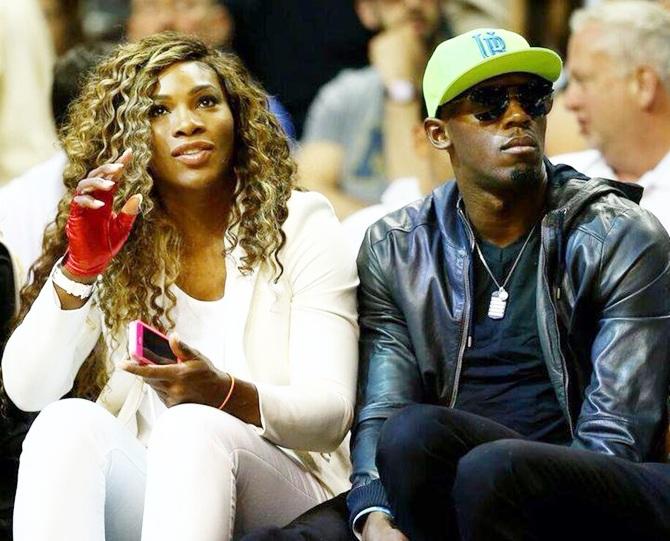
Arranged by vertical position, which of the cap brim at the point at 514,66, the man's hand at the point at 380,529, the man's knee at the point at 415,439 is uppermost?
the cap brim at the point at 514,66

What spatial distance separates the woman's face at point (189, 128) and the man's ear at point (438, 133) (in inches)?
17.8

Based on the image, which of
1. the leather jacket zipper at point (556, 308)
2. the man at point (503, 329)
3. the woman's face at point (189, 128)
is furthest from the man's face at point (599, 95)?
the woman's face at point (189, 128)

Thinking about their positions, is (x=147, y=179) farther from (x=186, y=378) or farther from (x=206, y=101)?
(x=186, y=378)

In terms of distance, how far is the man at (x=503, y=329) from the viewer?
9.19 ft

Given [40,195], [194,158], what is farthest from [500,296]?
[40,195]

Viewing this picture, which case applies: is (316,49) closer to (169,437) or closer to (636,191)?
(636,191)

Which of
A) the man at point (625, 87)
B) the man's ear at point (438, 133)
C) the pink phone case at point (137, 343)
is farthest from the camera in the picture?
the man at point (625, 87)

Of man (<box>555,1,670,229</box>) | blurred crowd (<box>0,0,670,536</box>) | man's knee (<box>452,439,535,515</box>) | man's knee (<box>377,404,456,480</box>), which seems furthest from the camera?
blurred crowd (<box>0,0,670,536</box>)

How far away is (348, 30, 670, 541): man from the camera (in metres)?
2.82

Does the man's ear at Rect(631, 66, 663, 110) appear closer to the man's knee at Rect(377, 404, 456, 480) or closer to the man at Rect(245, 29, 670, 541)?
the man at Rect(245, 29, 670, 541)

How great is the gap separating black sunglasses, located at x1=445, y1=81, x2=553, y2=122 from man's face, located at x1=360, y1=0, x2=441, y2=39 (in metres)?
2.26

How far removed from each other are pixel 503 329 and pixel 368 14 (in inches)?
100.0

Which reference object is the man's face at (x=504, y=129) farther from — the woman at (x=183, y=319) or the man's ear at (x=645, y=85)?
the man's ear at (x=645, y=85)

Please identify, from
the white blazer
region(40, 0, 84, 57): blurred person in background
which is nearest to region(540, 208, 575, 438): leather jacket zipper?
the white blazer
